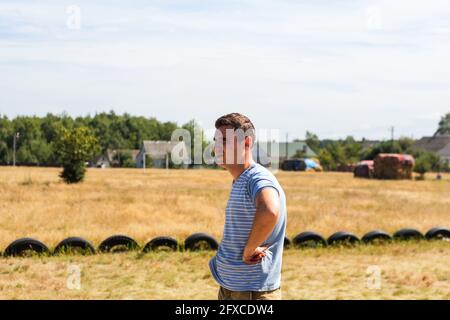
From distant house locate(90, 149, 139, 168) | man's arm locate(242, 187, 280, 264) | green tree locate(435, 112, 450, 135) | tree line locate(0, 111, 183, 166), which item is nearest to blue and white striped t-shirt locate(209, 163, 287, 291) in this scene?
man's arm locate(242, 187, 280, 264)

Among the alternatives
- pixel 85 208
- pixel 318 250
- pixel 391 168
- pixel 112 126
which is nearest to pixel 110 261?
pixel 318 250

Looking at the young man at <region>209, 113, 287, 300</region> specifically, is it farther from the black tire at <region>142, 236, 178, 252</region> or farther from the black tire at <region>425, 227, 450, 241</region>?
the black tire at <region>425, 227, 450, 241</region>

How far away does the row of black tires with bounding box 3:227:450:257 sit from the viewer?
37.4 feet

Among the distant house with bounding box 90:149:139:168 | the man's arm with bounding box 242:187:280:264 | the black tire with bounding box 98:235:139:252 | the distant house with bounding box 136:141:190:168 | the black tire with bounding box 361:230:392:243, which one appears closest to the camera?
the man's arm with bounding box 242:187:280:264

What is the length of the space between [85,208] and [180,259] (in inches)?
363

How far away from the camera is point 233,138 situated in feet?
12.7

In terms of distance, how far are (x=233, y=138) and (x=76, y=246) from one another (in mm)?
8531

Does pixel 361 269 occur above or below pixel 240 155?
below

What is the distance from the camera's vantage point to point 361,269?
35.0 feet

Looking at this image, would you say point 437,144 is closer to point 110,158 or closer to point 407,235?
point 110,158

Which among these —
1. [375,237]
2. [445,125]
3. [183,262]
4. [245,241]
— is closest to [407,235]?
[375,237]

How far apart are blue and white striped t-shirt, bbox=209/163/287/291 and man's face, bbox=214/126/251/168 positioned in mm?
108

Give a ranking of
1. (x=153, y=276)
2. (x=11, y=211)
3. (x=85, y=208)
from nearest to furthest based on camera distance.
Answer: (x=153, y=276) → (x=11, y=211) → (x=85, y=208)
